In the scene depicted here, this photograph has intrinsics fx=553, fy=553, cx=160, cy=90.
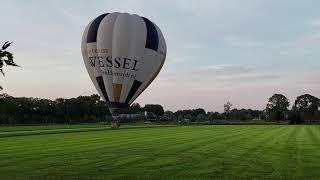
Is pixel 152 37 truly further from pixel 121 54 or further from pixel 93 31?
pixel 93 31

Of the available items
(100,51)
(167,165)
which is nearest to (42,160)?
(167,165)

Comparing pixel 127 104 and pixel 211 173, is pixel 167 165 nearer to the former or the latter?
pixel 211 173

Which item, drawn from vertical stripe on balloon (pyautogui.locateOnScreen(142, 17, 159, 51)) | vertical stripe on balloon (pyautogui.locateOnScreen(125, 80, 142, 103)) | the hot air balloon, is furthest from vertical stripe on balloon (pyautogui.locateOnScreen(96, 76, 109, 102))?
vertical stripe on balloon (pyautogui.locateOnScreen(142, 17, 159, 51))

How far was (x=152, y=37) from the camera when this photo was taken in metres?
50.3

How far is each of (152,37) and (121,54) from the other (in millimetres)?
3284

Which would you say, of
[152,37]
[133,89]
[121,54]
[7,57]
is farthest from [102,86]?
[7,57]

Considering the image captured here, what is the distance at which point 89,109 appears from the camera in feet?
600

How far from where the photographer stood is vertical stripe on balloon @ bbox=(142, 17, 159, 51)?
4999 centimetres

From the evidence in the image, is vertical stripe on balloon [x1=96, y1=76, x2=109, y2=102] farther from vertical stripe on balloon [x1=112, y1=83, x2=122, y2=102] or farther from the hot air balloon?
vertical stripe on balloon [x1=112, y1=83, x2=122, y2=102]

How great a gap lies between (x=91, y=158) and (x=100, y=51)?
91.4ft

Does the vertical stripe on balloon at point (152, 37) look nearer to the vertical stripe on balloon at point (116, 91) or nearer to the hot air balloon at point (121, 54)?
the hot air balloon at point (121, 54)

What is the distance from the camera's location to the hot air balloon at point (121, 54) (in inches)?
1949

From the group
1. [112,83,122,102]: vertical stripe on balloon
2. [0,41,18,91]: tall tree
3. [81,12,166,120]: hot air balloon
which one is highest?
[81,12,166,120]: hot air balloon

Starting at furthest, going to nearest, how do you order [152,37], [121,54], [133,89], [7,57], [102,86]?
1. [102,86]
2. [133,89]
3. [152,37]
4. [121,54]
5. [7,57]
